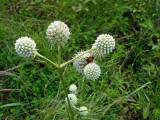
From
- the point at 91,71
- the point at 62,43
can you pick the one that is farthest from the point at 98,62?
the point at 62,43

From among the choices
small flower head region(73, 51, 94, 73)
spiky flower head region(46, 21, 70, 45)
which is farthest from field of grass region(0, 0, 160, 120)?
spiky flower head region(46, 21, 70, 45)

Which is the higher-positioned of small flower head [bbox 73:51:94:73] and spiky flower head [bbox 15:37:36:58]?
spiky flower head [bbox 15:37:36:58]

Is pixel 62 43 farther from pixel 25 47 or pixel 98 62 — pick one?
pixel 98 62

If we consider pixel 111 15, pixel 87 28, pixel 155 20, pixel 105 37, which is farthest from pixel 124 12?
pixel 105 37

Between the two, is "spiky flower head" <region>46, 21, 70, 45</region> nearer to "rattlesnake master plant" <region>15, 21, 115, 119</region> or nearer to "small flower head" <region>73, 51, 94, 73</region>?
Answer: "rattlesnake master plant" <region>15, 21, 115, 119</region>

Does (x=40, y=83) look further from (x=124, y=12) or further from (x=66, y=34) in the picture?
(x=124, y=12)

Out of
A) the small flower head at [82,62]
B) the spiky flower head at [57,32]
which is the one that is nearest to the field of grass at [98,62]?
the small flower head at [82,62]

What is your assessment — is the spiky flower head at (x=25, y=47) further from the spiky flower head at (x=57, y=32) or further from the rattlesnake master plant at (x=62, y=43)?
the spiky flower head at (x=57, y=32)

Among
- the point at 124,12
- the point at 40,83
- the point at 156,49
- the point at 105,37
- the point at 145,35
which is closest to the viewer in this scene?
the point at 105,37

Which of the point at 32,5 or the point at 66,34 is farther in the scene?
the point at 32,5
